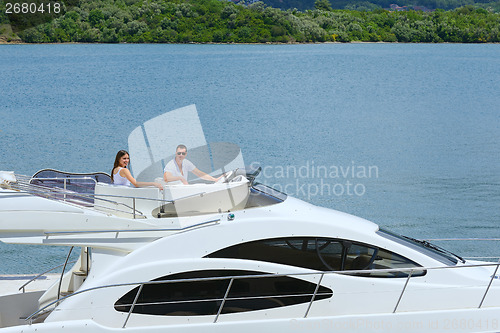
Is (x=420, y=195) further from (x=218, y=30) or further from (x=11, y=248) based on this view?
(x=218, y=30)

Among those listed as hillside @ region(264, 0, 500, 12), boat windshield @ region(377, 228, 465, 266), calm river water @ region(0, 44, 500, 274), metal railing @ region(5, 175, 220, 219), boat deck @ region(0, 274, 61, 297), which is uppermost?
hillside @ region(264, 0, 500, 12)

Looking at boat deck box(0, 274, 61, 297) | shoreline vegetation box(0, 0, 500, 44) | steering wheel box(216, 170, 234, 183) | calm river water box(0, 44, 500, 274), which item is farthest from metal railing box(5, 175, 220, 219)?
shoreline vegetation box(0, 0, 500, 44)

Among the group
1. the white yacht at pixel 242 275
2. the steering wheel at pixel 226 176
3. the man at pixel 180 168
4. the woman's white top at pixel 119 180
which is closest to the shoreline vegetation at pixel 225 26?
the woman's white top at pixel 119 180

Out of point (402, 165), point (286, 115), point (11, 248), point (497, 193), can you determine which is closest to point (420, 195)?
point (497, 193)

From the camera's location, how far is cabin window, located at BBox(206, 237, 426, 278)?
610 cm

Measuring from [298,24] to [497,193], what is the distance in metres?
79.4

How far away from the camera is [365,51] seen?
89.6m

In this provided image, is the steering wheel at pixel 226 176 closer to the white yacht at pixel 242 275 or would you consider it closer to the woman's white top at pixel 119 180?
the white yacht at pixel 242 275

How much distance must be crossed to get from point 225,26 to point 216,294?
8782cm

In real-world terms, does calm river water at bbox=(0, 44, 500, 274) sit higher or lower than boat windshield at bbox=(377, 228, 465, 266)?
lower

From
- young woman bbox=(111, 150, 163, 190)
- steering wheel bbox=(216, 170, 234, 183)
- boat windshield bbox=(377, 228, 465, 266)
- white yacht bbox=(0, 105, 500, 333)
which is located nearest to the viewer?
white yacht bbox=(0, 105, 500, 333)

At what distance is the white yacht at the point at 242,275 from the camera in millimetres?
5969

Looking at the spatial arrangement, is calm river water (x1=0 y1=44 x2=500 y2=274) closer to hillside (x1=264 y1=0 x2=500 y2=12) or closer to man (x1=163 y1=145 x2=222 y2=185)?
man (x1=163 y1=145 x2=222 y2=185)

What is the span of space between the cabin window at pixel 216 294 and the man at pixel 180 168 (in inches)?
51.3
